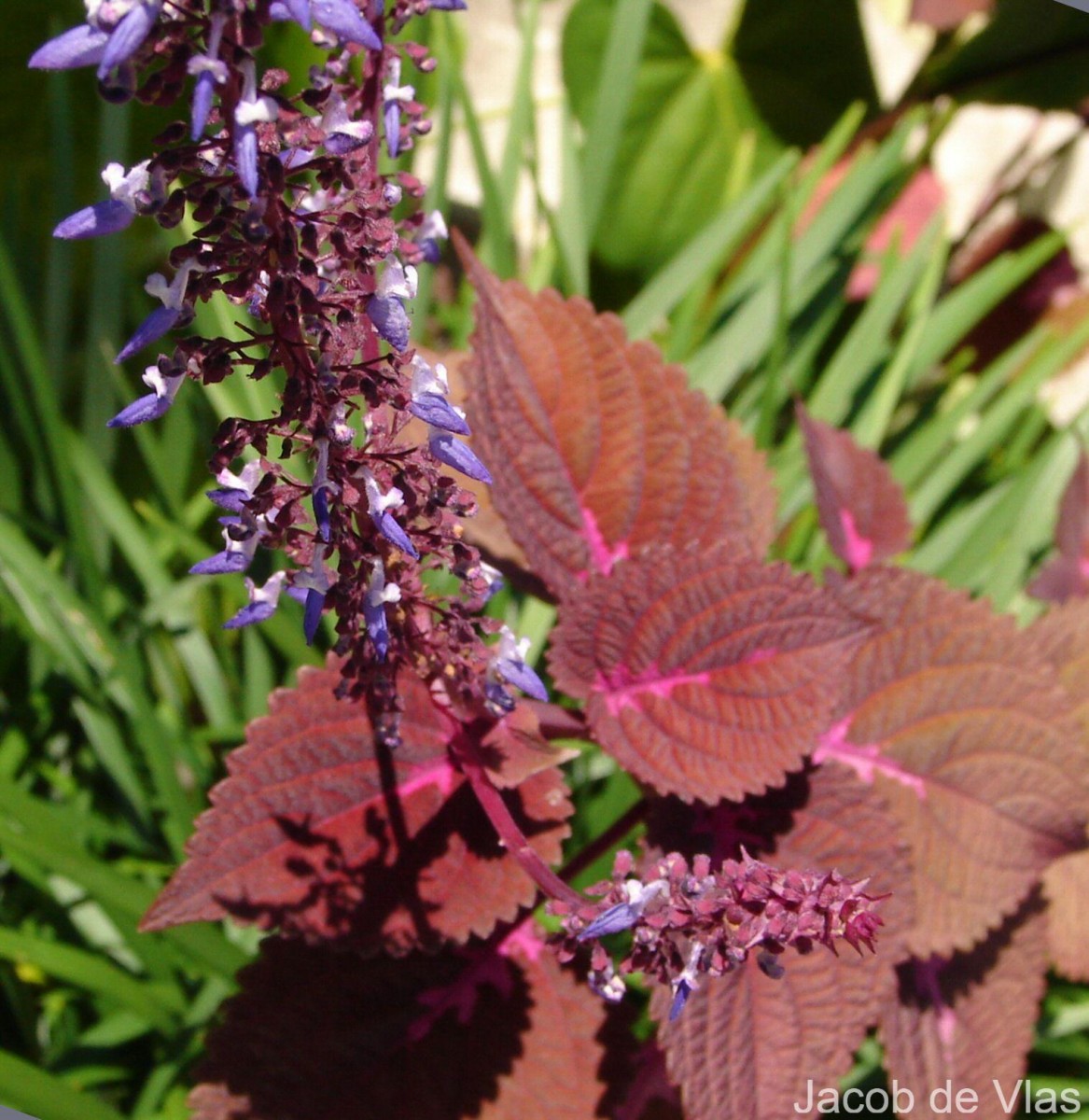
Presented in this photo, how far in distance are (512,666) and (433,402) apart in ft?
0.53

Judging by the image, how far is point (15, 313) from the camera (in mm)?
1016

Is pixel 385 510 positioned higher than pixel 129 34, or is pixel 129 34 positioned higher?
pixel 129 34

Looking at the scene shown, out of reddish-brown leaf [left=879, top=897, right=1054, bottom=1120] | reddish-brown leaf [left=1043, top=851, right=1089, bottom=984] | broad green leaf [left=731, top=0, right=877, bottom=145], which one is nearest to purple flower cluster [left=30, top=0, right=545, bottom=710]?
reddish-brown leaf [left=879, top=897, right=1054, bottom=1120]

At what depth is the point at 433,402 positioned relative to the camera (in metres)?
0.47

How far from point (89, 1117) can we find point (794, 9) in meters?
1.49

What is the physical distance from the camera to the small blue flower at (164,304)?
441 millimetres

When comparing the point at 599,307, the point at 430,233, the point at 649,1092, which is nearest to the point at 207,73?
→ the point at 430,233

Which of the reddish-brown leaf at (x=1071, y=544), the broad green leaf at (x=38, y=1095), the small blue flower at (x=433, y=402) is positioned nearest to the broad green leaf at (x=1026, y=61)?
the reddish-brown leaf at (x=1071, y=544)

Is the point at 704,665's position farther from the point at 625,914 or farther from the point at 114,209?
the point at 114,209

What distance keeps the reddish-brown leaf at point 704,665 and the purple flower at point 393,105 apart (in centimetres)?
29

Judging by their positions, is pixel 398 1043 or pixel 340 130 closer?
pixel 340 130

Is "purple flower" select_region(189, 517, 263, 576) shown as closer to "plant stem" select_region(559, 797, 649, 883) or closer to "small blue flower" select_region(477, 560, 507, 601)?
"small blue flower" select_region(477, 560, 507, 601)

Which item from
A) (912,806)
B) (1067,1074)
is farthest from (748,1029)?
(1067,1074)

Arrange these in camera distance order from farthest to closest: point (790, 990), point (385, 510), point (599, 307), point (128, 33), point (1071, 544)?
1. point (599, 307)
2. point (1071, 544)
3. point (790, 990)
4. point (385, 510)
5. point (128, 33)
